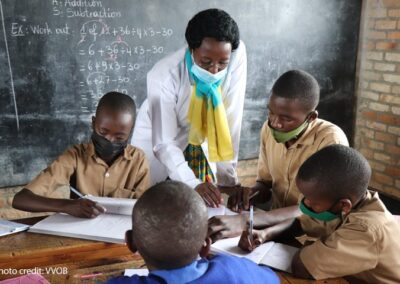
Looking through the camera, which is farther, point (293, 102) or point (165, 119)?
point (165, 119)

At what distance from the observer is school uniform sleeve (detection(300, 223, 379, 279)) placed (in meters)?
1.28

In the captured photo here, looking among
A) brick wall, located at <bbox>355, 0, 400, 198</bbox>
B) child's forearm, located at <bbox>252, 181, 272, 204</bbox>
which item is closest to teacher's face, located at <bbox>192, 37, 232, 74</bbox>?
child's forearm, located at <bbox>252, 181, 272, 204</bbox>

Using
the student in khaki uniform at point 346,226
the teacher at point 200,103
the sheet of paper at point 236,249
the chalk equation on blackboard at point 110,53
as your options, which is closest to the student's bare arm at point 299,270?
the student in khaki uniform at point 346,226

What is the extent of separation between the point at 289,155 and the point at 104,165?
2.70ft

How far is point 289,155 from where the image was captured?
6.37ft

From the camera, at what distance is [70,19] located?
3.14m

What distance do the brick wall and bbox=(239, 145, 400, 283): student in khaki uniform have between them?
2.98 meters

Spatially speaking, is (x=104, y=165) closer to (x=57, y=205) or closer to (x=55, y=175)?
(x=55, y=175)

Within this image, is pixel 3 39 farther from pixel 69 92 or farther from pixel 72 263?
pixel 72 263

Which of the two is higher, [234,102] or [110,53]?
[110,53]

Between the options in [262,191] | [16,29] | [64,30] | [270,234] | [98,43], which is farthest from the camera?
[98,43]

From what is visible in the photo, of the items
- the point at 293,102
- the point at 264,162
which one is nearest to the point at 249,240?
the point at 293,102

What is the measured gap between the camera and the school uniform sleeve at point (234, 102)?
2320 millimetres

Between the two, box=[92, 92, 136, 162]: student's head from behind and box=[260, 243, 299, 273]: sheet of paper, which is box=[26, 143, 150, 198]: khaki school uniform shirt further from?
box=[260, 243, 299, 273]: sheet of paper
